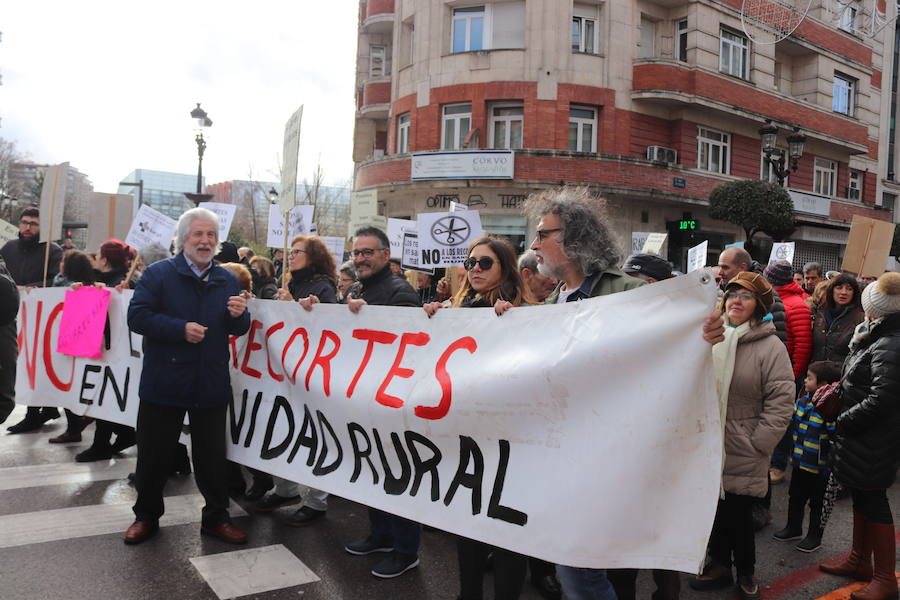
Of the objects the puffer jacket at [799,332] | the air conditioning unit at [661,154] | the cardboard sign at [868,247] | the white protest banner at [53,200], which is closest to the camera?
the puffer jacket at [799,332]

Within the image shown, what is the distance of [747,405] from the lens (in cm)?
362

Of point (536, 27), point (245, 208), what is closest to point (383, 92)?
point (536, 27)

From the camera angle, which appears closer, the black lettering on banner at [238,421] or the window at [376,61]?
the black lettering on banner at [238,421]

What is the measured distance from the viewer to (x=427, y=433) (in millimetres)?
3246

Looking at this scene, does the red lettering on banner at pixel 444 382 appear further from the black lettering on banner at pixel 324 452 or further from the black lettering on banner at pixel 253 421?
the black lettering on banner at pixel 253 421

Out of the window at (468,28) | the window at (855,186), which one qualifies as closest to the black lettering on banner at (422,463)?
the window at (468,28)

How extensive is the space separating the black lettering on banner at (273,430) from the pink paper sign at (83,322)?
2.04 m

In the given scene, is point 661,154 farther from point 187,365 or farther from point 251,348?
point 187,365

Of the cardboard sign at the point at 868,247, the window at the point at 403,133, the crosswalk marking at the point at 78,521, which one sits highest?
Answer: the window at the point at 403,133

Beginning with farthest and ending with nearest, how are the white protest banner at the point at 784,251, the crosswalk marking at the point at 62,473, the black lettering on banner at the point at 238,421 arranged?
the white protest banner at the point at 784,251 < the crosswalk marking at the point at 62,473 < the black lettering on banner at the point at 238,421

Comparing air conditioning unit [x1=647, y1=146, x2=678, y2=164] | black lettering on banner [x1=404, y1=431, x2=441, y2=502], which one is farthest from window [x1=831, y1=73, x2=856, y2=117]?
black lettering on banner [x1=404, y1=431, x2=441, y2=502]

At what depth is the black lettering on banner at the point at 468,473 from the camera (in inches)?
117

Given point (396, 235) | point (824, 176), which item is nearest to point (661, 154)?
point (824, 176)

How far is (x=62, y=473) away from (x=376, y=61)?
2333 centimetres
